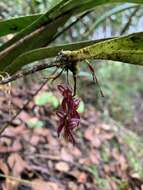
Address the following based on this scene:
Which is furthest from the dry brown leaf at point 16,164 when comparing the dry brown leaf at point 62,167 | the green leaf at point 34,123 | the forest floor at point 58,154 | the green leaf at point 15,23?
the green leaf at point 15,23

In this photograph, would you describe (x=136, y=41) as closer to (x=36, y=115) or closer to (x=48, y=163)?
(x=48, y=163)

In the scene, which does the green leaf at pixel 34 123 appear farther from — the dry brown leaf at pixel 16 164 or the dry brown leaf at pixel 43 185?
the dry brown leaf at pixel 43 185

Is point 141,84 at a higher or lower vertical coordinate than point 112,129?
higher

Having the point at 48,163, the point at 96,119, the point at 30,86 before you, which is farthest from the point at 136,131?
the point at 48,163

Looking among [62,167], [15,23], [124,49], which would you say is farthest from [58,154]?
[124,49]

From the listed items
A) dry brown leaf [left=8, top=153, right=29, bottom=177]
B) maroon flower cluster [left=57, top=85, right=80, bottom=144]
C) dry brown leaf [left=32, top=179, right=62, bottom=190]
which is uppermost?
maroon flower cluster [left=57, top=85, right=80, bottom=144]

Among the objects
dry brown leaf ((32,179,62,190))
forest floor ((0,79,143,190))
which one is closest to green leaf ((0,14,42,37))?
forest floor ((0,79,143,190))

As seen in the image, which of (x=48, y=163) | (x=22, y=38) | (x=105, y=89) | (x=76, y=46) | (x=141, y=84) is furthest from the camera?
(x=141, y=84)

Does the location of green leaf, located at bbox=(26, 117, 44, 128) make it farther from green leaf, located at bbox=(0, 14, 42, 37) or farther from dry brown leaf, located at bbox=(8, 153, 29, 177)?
green leaf, located at bbox=(0, 14, 42, 37)
